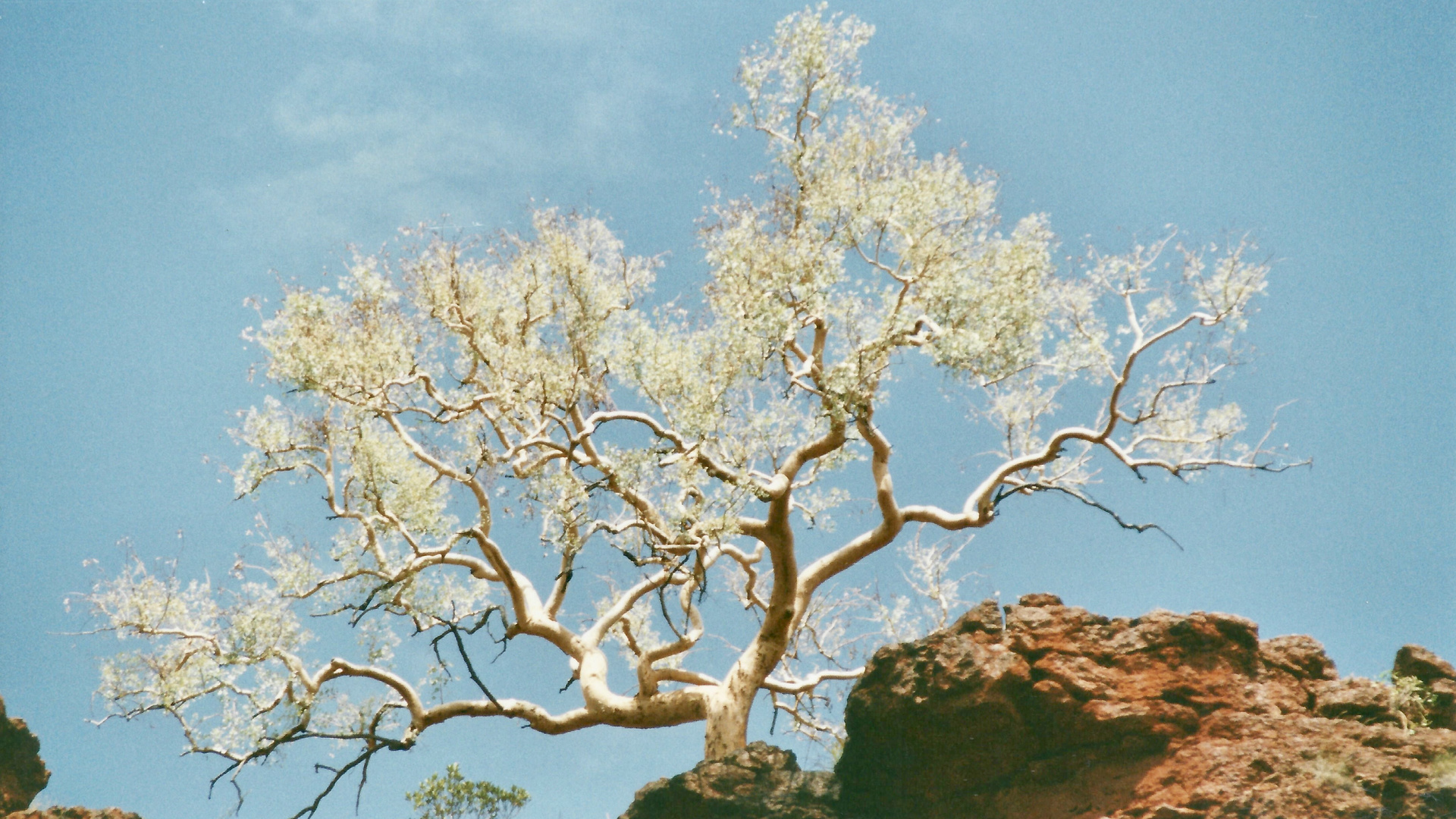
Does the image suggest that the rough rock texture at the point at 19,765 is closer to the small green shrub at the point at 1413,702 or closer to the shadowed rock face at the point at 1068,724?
the shadowed rock face at the point at 1068,724

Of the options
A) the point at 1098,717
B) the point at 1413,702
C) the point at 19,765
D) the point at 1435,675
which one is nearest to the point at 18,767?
the point at 19,765

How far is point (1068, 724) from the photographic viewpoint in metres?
14.0

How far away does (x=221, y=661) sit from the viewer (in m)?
18.7

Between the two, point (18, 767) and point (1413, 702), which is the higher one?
point (18, 767)

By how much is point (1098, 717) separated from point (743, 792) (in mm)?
5878

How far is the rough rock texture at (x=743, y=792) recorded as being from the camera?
559 inches

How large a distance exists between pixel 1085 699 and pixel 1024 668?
3.44 ft

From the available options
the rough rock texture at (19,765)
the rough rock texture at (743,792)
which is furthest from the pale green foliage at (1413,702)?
the rough rock texture at (19,765)

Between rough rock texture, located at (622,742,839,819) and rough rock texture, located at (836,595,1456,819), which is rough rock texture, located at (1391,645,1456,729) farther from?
rough rock texture, located at (622,742,839,819)

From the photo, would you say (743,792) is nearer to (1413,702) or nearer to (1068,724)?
(1068,724)

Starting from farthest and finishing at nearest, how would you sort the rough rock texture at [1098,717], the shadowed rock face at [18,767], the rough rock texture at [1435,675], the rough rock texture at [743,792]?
1. the shadowed rock face at [18,767]
2. the rough rock texture at [743,792]
3. the rough rock texture at [1435,675]
4. the rough rock texture at [1098,717]

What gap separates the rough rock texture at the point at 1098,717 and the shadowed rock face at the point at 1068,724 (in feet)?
0.08

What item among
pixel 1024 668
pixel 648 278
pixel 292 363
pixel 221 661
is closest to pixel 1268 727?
pixel 1024 668

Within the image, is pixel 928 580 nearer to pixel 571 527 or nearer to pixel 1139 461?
pixel 1139 461
